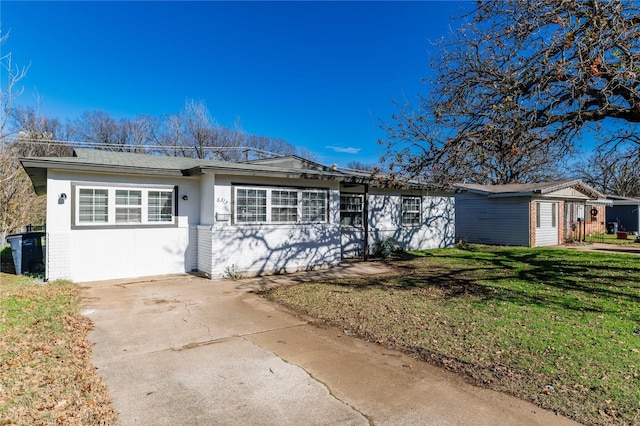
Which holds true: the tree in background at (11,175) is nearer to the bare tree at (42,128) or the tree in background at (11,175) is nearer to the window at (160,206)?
the window at (160,206)

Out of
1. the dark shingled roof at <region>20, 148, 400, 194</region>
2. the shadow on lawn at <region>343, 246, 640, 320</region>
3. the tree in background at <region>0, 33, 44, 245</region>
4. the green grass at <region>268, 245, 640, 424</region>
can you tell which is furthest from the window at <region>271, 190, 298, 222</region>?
the tree in background at <region>0, 33, 44, 245</region>

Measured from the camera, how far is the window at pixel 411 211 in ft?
49.5

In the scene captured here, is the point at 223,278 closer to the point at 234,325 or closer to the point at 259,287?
the point at 259,287

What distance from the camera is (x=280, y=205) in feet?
33.7

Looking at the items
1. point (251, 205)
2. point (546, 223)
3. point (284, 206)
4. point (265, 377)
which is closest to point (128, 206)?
point (251, 205)

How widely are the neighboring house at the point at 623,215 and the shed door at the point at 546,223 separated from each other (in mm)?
10493

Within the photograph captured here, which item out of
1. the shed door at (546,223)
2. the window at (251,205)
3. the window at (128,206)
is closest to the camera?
the window at (128,206)

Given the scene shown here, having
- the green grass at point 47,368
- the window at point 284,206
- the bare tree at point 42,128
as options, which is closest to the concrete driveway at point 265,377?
the green grass at point 47,368

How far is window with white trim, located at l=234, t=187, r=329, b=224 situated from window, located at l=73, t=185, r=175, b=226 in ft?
6.42

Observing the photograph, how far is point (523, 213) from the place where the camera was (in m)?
17.7

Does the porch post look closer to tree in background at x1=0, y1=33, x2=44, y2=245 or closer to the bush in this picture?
the bush

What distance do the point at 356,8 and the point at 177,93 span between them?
20.8 metres

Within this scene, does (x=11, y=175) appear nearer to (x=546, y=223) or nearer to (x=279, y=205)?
(x=279, y=205)

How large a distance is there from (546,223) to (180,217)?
17.9 metres
